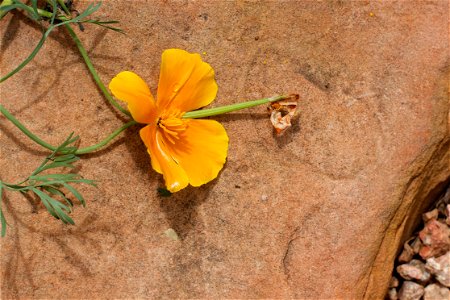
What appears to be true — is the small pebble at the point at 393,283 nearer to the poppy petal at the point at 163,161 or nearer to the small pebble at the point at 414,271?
the small pebble at the point at 414,271

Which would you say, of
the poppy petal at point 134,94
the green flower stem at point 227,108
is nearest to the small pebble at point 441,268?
the green flower stem at point 227,108

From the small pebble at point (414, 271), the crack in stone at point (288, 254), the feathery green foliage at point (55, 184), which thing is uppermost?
the feathery green foliage at point (55, 184)

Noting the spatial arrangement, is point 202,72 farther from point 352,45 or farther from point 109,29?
point 352,45

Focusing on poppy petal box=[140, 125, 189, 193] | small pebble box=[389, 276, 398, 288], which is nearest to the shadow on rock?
poppy petal box=[140, 125, 189, 193]

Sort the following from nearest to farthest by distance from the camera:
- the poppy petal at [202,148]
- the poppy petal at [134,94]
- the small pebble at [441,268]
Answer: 1. the poppy petal at [134,94]
2. the poppy petal at [202,148]
3. the small pebble at [441,268]

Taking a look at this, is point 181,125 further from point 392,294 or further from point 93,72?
point 392,294

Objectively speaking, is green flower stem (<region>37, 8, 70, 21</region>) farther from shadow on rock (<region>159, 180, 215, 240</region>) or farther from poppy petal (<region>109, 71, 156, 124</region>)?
shadow on rock (<region>159, 180, 215, 240</region>)

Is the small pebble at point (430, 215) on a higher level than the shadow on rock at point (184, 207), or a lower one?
lower

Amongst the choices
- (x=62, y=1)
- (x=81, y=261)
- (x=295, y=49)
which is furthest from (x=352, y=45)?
(x=81, y=261)
